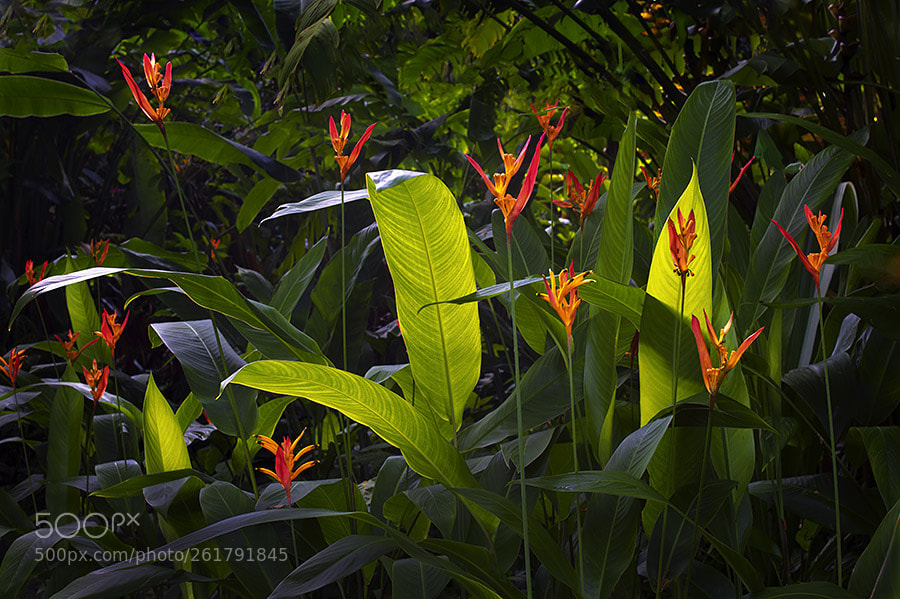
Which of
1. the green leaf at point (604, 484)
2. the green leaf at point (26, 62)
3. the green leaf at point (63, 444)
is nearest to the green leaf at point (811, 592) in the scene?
the green leaf at point (604, 484)

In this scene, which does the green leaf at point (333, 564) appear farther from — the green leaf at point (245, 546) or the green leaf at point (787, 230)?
the green leaf at point (787, 230)

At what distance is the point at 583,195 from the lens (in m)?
0.77

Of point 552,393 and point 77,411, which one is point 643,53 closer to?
point 552,393

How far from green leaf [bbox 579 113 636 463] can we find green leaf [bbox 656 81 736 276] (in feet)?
0.14

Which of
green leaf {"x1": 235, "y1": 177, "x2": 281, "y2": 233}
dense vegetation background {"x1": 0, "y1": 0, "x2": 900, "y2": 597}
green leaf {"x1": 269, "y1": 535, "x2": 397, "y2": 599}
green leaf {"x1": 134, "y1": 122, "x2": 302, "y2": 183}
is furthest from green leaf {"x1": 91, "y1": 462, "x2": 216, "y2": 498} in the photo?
green leaf {"x1": 235, "y1": 177, "x2": 281, "y2": 233}

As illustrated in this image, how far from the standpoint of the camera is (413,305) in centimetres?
55

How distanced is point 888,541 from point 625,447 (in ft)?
0.60

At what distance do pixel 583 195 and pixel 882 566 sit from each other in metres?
0.47

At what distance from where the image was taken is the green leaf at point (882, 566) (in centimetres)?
41

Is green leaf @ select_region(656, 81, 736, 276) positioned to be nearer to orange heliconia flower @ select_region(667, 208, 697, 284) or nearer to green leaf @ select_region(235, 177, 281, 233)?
orange heliconia flower @ select_region(667, 208, 697, 284)

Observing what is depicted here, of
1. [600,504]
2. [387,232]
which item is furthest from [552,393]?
[387,232]

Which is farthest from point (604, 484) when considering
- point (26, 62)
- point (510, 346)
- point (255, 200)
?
point (26, 62)

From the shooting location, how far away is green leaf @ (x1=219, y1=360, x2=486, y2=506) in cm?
43

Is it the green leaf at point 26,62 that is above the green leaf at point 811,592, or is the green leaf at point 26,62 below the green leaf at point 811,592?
above
